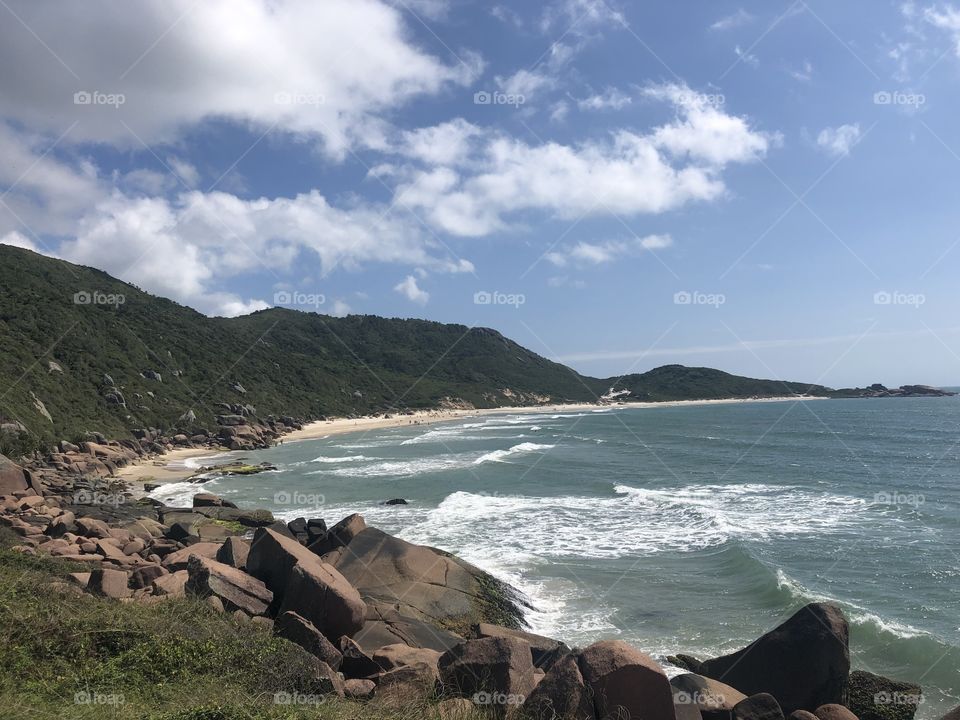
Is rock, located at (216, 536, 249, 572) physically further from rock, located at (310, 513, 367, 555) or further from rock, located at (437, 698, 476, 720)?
rock, located at (437, 698, 476, 720)

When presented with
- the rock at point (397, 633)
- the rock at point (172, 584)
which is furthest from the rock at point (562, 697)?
the rock at point (172, 584)

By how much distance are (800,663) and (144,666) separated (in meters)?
9.99

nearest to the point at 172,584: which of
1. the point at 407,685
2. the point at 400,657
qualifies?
the point at 400,657

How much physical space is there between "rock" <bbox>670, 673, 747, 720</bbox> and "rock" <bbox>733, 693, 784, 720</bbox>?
0.14m

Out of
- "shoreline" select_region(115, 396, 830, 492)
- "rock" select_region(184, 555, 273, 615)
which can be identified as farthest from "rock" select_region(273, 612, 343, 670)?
"shoreline" select_region(115, 396, 830, 492)

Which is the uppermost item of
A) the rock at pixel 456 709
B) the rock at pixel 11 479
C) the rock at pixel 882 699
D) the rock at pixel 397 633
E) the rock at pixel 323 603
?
the rock at pixel 11 479

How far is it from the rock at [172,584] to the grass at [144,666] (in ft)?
3.50

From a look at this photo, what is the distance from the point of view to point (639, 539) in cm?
2169

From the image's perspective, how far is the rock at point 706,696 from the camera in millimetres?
8969

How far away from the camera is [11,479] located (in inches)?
838

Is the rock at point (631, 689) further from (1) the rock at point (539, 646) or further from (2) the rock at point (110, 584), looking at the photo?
(2) the rock at point (110, 584)

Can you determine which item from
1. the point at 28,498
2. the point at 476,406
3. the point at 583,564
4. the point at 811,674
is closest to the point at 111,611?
the point at 811,674

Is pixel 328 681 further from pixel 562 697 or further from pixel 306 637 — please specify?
pixel 562 697

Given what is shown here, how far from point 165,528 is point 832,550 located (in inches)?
828
